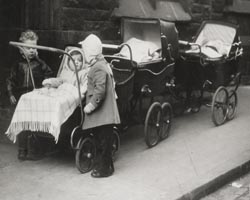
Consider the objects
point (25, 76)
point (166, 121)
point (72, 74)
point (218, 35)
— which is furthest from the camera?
point (218, 35)

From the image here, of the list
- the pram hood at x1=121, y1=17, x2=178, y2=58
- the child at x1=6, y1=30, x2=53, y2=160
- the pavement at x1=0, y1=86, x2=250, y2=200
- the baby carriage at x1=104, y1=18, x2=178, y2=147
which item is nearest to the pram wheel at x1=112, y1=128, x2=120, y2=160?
the pavement at x1=0, y1=86, x2=250, y2=200

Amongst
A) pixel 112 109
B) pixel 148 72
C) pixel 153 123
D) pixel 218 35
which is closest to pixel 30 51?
pixel 112 109

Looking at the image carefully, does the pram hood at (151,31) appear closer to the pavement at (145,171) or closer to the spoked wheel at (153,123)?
the spoked wheel at (153,123)

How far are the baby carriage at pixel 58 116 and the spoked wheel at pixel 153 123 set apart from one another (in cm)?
123

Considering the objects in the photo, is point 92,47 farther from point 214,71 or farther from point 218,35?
point 218,35

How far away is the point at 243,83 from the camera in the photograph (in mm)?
13594

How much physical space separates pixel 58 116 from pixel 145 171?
132 cm

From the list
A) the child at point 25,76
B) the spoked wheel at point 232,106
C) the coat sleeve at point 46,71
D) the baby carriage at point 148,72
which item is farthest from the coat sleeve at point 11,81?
the spoked wheel at point 232,106

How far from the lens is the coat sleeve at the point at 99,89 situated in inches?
227

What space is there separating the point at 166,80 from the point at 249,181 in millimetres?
2320

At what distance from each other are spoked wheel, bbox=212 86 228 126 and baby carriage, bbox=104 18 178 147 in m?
1.12

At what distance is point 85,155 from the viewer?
619 cm

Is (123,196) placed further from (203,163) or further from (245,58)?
(245,58)

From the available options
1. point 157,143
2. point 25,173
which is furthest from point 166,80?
point 25,173
